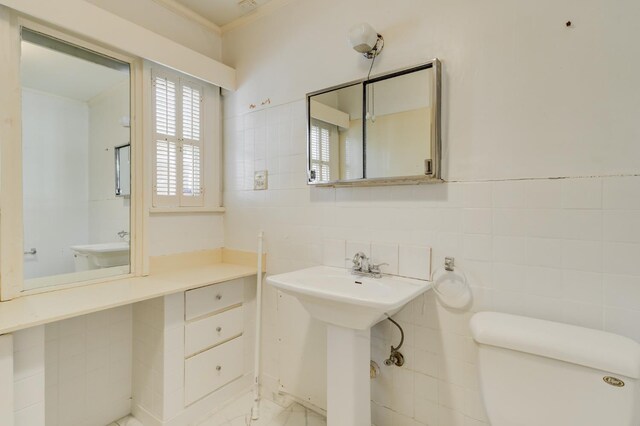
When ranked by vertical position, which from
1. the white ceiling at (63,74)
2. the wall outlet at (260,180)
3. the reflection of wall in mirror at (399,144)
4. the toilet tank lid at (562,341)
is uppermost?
the white ceiling at (63,74)

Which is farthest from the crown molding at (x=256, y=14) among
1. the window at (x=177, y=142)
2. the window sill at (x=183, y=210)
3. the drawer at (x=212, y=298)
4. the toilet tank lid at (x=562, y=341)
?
the toilet tank lid at (x=562, y=341)

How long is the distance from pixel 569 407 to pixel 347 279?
36.3 inches

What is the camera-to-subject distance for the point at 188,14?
82.4 inches

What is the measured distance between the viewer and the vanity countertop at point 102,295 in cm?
119

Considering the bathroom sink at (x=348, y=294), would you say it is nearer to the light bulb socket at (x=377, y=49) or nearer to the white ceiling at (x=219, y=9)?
the light bulb socket at (x=377, y=49)

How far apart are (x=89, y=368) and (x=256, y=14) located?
2379 mm

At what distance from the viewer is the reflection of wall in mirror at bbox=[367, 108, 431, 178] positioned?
1414mm

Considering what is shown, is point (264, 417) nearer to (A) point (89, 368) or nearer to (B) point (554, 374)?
(A) point (89, 368)

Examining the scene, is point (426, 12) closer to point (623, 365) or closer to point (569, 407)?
point (623, 365)

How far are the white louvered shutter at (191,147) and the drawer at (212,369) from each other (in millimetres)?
968

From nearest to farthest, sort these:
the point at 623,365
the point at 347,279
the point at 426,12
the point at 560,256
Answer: the point at 623,365
the point at 560,256
the point at 426,12
the point at 347,279

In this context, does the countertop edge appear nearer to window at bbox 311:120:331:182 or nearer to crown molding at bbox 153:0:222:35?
window at bbox 311:120:331:182

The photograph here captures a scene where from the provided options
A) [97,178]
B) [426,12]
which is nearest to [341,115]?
[426,12]

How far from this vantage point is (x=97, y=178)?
1.78m
